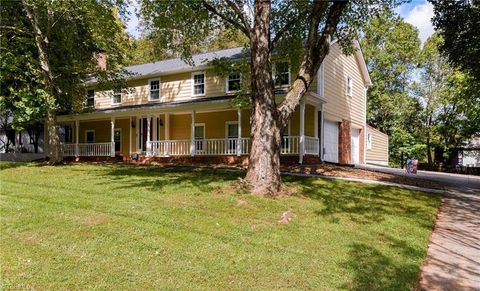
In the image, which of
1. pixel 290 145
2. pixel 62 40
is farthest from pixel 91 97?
pixel 290 145

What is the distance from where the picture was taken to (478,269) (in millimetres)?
5285

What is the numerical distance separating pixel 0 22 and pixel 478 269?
1960cm

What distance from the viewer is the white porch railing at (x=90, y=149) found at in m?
23.4

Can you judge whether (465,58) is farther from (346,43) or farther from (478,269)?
(478,269)

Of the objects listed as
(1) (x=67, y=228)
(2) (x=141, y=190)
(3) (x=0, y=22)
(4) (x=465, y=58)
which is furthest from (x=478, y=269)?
(3) (x=0, y=22)

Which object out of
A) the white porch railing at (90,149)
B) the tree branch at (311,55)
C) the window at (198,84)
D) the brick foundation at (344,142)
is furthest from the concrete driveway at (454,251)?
the white porch railing at (90,149)

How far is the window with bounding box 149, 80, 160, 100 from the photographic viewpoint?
22953 millimetres

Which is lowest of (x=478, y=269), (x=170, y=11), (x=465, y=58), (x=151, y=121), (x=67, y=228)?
(x=478, y=269)

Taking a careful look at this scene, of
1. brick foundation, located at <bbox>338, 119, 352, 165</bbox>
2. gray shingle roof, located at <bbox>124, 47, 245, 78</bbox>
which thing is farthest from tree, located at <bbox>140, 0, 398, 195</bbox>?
brick foundation, located at <bbox>338, 119, 352, 165</bbox>

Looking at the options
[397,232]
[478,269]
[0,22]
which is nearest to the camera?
[478,269]

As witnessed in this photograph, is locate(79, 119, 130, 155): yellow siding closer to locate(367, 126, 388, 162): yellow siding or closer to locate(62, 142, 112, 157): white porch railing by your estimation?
locate(62, 142, 112, 157): white porch railing

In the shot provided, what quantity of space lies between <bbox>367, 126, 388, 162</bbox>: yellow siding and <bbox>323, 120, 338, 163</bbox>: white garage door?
5616 mm

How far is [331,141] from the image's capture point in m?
20.5

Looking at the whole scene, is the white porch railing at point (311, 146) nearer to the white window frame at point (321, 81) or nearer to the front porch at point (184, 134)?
the front porch at point (184, 134)
